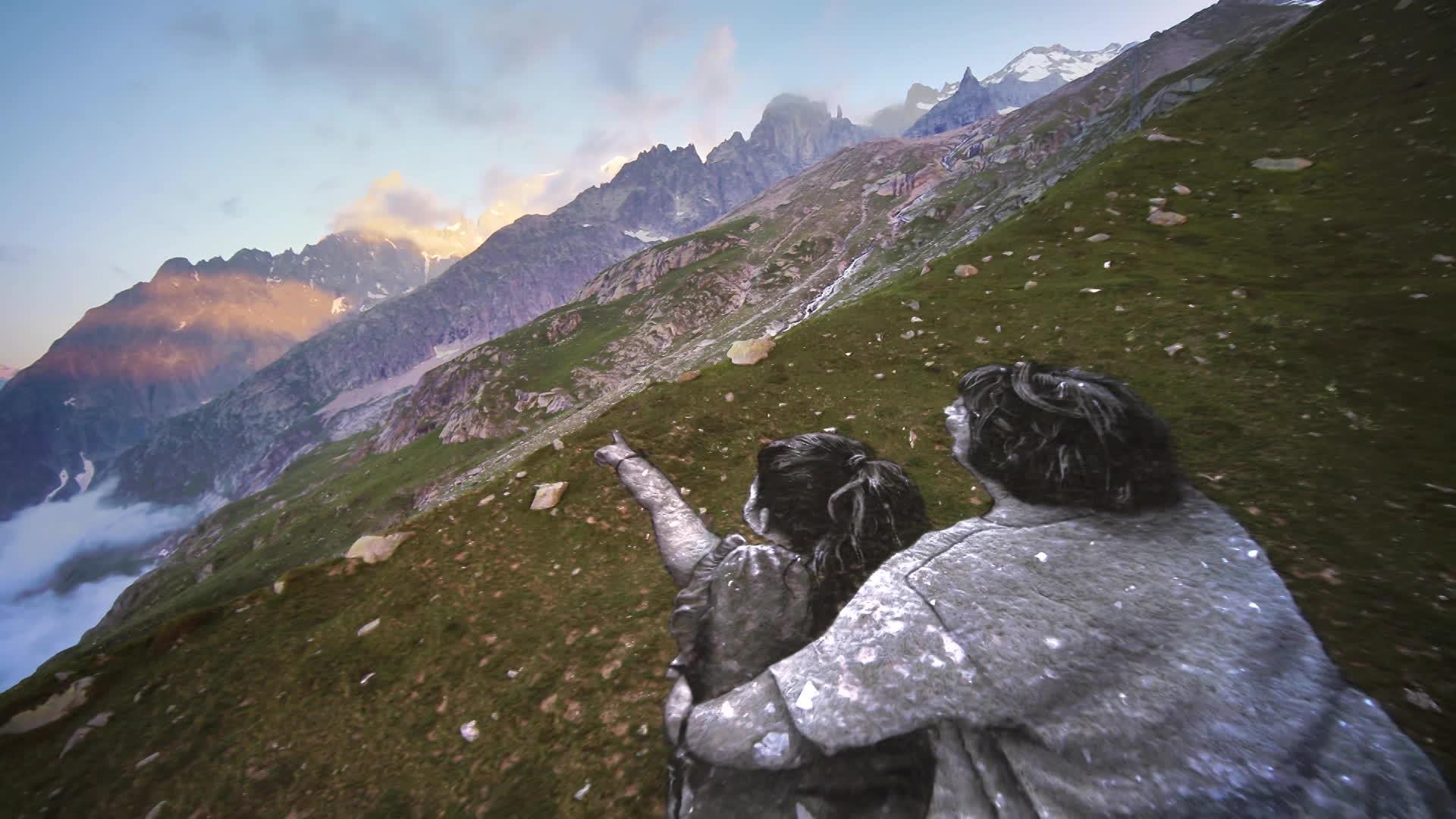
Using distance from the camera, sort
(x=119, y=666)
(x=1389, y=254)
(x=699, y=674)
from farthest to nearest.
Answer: (x=1389, y=254)
(x=119, y=666)
(x=699, y=674)

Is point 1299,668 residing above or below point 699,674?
below

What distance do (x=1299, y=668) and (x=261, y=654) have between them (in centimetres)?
Result: 1887

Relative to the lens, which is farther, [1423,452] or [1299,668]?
[1423,452]

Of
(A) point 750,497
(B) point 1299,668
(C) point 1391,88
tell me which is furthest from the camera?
(C) point 1391,88

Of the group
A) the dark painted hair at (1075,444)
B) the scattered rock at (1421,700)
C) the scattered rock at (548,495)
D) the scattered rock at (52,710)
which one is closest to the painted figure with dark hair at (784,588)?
the scattered rock at (548,495)

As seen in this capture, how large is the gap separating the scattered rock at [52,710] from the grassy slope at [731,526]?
249 millimetres

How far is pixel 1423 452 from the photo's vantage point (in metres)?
9.37

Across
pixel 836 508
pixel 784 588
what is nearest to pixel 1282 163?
pixel 836 508

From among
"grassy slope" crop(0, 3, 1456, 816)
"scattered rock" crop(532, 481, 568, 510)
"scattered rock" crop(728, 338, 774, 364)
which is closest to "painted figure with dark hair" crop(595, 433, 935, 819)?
"grassy slope" crop(0, 3, 1456, 816)

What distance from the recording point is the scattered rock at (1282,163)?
23.2 m

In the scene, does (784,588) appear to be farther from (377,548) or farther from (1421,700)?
(377,548)

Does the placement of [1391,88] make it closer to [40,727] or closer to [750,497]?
[750,497]

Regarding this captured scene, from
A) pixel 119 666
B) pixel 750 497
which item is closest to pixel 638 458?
pixel 750 497

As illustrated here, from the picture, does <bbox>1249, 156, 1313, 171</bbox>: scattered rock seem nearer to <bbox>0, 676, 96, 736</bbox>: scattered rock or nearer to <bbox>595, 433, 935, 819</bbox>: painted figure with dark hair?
<bbox>595, 433, 935, 819</bbox>: painted figure with dark hair
